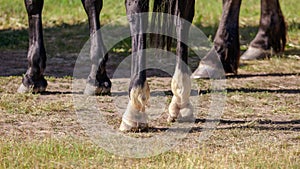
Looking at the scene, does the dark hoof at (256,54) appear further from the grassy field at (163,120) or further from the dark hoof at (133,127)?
the dark hoof at (133,127)

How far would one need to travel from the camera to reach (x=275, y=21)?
9.16 metres

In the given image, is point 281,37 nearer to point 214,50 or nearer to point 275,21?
point 275,21

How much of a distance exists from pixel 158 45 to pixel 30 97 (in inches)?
55.0

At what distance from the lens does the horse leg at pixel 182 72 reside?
19.1ft

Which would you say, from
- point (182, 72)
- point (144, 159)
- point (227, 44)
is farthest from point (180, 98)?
point (227, 44)

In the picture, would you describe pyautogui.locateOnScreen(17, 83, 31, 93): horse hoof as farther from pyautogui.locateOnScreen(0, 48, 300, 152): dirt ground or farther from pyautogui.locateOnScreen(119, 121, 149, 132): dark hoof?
pyautogui.locateOnScreen(119, 121, 149, 132): dark hoof

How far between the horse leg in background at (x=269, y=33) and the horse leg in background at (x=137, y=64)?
384 centimetres

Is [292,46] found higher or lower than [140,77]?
lower

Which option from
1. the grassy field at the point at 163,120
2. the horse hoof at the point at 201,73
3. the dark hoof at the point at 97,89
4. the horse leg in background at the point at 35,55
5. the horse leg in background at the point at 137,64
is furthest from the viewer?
the horse hoof at the point at 201,73

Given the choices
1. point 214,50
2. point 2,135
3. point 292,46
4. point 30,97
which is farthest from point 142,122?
point 292,46

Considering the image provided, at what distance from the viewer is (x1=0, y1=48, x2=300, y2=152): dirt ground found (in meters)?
5.73

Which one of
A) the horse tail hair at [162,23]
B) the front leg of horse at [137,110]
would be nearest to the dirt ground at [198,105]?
the front leg of horse at [137,110]

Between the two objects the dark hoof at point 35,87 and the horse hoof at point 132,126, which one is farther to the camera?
the dark hoof at point 35,87

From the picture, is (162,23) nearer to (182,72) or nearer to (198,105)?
(182,72)
